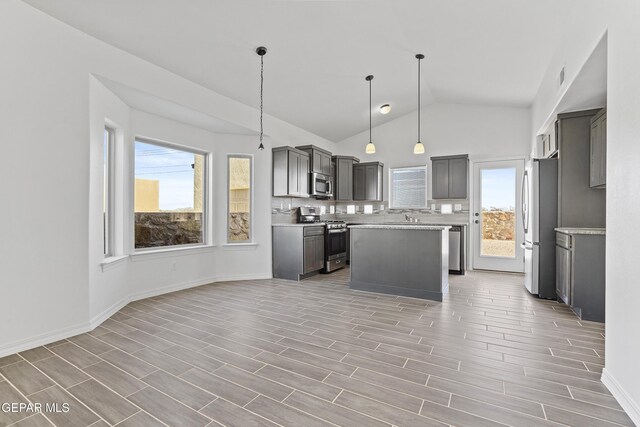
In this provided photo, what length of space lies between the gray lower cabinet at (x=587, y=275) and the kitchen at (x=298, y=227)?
0.02 m

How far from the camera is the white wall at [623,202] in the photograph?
1.76 metres

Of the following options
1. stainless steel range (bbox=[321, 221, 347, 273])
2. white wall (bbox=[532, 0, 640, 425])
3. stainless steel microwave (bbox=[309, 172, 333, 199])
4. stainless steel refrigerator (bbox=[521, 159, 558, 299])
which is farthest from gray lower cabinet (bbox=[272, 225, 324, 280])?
white wall (bbox=[532, 0, 640, 425])

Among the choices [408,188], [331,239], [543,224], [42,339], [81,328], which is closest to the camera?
[42,339]

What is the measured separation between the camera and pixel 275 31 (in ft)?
11.7

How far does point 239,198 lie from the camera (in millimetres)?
5465

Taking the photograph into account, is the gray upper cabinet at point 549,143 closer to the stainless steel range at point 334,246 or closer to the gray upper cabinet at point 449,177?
the gray upper cabinet at point 449,177

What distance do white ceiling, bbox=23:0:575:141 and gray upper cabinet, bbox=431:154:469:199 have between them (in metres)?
1.35

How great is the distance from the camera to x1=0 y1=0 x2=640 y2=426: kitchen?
1985 millimetres

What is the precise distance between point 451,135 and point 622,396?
5574mm

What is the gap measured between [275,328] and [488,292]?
316 centimetres

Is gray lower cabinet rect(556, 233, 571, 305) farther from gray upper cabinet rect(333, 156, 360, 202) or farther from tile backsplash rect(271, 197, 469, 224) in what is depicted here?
gray upper cabinet rect(333, 156, 360, 202)

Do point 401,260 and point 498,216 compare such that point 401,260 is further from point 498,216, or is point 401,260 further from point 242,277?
point 498,216

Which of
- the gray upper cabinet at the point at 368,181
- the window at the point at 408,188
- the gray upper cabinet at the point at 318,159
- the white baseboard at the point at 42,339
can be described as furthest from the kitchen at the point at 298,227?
the gray upper cabinet at the point at 368,181

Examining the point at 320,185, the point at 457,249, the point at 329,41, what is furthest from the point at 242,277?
the point at 457,249
